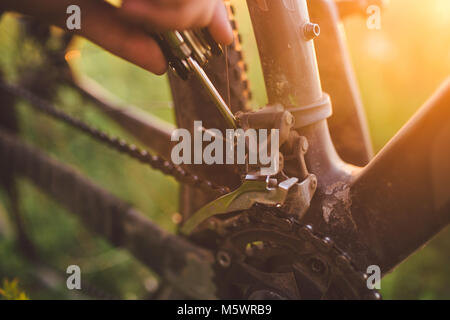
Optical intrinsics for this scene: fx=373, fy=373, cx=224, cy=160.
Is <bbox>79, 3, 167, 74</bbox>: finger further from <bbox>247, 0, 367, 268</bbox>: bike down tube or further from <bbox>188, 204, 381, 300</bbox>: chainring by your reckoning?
<bbox>188, 204, 381, 300</bbox>: chainring

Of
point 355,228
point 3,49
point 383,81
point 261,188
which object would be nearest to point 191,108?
point 261,188

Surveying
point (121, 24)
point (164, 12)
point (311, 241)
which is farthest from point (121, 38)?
point (311, 241)

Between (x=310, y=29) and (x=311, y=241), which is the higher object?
(x=310, y=29)

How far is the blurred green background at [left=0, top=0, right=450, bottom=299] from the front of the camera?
185 centimetres

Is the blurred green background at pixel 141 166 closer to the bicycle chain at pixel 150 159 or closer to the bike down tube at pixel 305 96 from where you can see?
the bicycle chain at pixel 150 159

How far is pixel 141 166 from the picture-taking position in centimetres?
271

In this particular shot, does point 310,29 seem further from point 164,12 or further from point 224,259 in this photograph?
point 224,259

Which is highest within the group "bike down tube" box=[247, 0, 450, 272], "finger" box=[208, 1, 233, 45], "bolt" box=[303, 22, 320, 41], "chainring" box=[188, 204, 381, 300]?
"bolt" box=[303, 22, 320, 41]

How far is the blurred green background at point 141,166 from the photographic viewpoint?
1847 mm

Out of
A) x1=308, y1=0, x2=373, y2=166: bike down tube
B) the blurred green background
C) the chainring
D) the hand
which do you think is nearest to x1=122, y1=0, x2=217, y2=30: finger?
the hand

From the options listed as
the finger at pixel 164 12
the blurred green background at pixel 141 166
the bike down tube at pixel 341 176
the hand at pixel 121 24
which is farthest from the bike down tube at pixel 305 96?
the blurred green background at pixel 141 166

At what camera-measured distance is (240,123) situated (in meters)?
0.81
